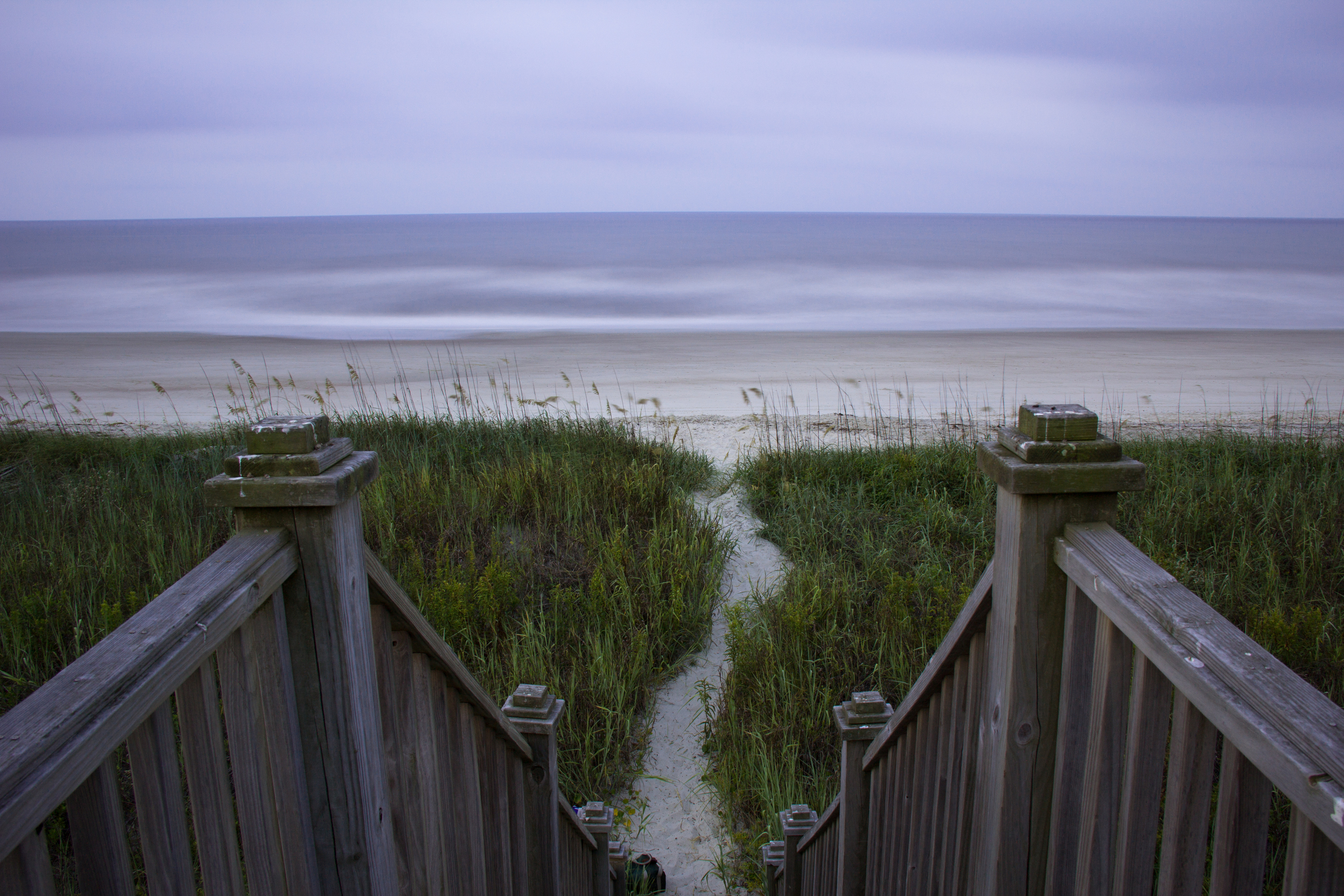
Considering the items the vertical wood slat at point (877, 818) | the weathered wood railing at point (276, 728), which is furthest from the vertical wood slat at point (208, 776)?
the vertical wood slat at point (877, 818)

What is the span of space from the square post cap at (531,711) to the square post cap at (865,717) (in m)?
0.86

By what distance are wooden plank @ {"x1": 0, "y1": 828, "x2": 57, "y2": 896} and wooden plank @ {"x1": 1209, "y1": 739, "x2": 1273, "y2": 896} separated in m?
1.23

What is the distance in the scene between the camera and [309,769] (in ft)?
4.48

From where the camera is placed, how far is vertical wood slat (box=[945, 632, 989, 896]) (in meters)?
1.63

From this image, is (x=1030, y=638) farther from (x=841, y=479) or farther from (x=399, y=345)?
(x=399, y=345)

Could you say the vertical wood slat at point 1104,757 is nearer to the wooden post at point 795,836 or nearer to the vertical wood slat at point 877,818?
the vertical wood slat at point 877,818

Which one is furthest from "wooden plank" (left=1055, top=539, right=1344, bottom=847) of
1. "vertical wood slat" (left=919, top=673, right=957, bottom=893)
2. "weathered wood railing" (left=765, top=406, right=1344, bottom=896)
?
"vertical wood slat" (left=919, top=673, right=957, bottom=893)

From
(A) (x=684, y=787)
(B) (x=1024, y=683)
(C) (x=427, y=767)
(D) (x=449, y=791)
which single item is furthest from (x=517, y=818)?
(A) (x=684, y=787)

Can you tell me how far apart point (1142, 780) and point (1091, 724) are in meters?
0.15

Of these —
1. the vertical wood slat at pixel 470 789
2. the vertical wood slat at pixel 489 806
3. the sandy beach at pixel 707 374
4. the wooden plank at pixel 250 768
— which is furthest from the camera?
the sandy beach at pixel 707 374

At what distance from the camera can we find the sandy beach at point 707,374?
11.1m

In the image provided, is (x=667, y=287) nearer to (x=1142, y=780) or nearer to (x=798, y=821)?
(x=798, y=821)

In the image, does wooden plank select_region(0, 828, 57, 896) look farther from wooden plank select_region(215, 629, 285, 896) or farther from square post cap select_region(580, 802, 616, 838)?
square post cap select_region(580, 802, 616, 838)

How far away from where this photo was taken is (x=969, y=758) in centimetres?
168
